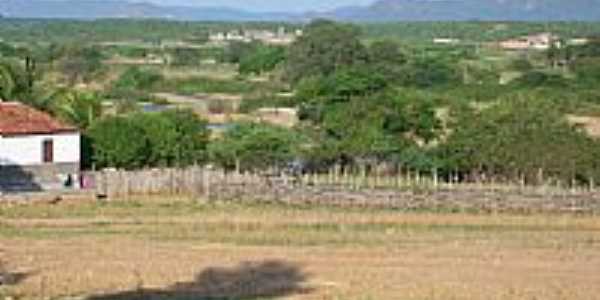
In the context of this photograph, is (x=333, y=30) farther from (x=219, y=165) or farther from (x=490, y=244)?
(x=490, y=244)

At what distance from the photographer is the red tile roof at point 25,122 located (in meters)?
50.8

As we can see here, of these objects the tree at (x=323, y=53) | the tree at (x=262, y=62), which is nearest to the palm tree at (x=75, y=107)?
the tree at (x=323, y=53)

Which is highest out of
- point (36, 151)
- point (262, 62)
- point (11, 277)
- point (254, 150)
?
point (11, 277)

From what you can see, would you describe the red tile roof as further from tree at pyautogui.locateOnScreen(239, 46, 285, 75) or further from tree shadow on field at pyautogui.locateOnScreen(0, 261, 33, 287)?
tree at pyautogui.locateOnScreen(239, 46, 285, 75)

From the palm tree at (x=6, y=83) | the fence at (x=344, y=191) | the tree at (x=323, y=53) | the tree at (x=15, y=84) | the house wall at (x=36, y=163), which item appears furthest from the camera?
the tree at (x=323, y=53)

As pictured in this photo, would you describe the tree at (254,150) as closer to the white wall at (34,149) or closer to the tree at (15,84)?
the white wall at (34,149)

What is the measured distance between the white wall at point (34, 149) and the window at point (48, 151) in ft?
0.36

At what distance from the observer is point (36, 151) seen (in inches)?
2020

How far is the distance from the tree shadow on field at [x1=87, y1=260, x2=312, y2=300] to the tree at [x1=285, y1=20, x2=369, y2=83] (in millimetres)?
97181

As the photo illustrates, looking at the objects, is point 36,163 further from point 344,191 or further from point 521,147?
point 521,147

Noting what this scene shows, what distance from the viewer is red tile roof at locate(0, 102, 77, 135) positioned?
5078cm

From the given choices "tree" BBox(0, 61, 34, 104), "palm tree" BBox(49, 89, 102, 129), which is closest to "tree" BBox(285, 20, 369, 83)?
"tree" BBox(0, 61, 34, 104)

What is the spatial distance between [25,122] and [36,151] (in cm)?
116

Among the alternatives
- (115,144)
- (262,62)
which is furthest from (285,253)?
(262,62)
